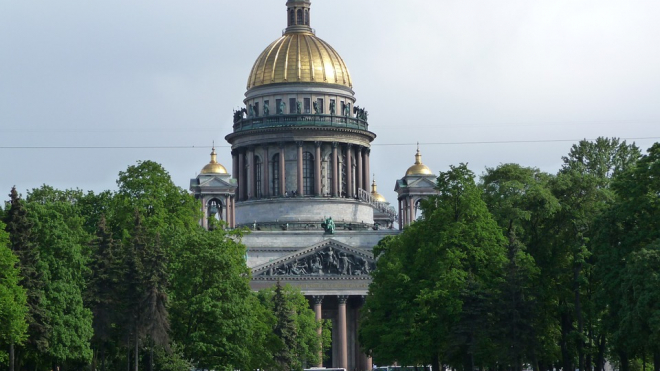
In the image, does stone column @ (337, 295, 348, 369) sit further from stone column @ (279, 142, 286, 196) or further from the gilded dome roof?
the gilded dome roof

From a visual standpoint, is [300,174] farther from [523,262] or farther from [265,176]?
[523,262]

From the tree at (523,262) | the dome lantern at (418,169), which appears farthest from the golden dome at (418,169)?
the tree at (523,262)

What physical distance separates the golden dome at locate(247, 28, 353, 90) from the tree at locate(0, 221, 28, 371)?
269ft

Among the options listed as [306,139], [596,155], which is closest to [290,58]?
→ [306,139]

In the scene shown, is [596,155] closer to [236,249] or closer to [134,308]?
[236,249]

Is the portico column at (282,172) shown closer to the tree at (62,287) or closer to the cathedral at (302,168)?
the cathedral at (302,168)

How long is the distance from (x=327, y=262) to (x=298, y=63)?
2399 centimetres

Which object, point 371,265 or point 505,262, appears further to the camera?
point 371,265

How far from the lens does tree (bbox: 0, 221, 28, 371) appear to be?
78.8m

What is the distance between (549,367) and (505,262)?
1047 inches

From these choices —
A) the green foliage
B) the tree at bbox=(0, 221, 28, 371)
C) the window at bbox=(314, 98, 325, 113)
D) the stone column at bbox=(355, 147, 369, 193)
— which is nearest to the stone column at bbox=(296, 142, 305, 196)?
the window at bbox=(314, 98, 325, 113)

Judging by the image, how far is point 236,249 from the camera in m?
96.4

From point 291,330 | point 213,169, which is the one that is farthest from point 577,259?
point 213,169

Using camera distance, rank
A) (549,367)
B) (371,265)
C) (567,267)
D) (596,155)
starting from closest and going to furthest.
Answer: (567,267) → (549,367) → (596,155) → (371,265)
